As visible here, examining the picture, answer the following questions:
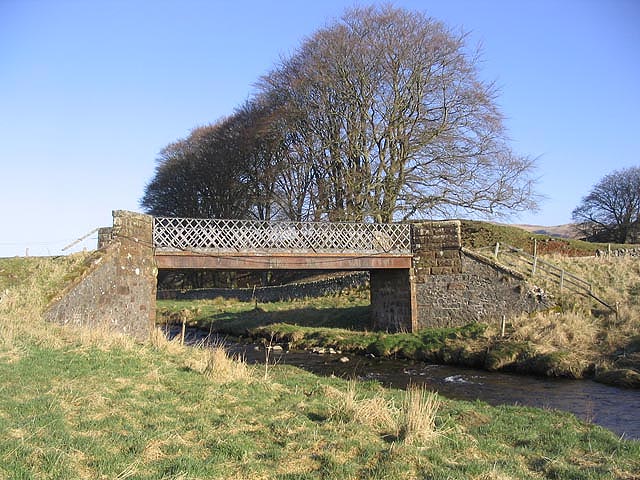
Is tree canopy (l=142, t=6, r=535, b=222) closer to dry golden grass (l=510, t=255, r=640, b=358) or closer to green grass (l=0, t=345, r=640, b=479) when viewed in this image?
dry golden grass (l=510, t=255, r=640, b=358)

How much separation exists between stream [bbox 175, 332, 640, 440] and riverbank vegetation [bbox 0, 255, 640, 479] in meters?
1.61

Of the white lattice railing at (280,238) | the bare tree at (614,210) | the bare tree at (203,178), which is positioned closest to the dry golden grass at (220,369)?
the white lattice railing at (280,238)

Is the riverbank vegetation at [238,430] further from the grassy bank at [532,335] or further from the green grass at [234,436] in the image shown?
the grassy bank at [532,335]

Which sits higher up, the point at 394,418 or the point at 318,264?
the point at 318,264

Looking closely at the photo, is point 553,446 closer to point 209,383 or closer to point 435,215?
point 209,383

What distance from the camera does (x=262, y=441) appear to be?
242 inches

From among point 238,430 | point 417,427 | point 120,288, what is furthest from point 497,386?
point 120,288

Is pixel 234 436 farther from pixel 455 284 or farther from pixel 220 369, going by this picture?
pixel 455 284

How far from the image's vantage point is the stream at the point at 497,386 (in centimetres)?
1025

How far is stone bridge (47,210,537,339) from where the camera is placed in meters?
16.0

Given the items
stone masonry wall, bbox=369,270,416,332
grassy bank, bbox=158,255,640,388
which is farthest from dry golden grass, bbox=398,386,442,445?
stone masonry wall, bbox=369,270,416,332

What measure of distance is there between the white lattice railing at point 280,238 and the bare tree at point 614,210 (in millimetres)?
31092

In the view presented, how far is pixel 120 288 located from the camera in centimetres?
1612

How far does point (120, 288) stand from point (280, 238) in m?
5.83
